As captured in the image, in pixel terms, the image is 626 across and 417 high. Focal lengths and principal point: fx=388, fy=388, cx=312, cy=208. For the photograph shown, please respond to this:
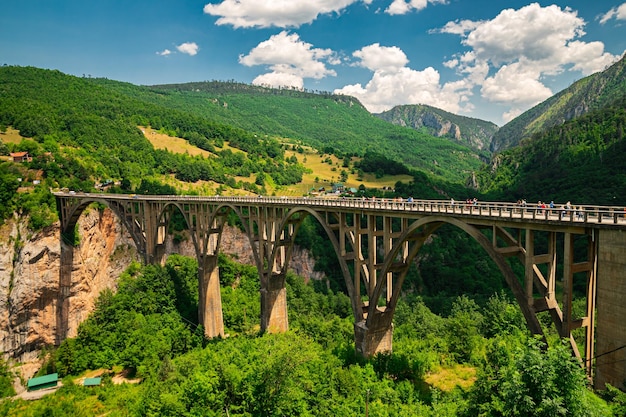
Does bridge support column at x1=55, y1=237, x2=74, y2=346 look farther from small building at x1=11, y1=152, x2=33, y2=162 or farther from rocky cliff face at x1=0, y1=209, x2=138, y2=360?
small building at x1=11, y1=152, x2=33, y2=162

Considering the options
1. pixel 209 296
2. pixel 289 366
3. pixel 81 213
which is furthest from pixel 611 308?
pixel 81 213

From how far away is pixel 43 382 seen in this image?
131ft

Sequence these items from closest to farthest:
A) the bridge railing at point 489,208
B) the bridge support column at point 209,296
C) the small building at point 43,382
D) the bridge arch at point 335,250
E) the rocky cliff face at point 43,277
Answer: the bridge railing at point 489,208 → the bridge arch at point 335,250 → the small building at point 43,382 → the bridge support column at point 209,296 → the rocky cliff face at point 43,277

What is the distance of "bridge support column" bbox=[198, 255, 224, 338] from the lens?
144 ft

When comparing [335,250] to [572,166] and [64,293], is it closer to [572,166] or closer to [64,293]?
[64,293]

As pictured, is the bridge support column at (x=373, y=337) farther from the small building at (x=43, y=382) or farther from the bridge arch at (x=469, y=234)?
the small building at (x=43, y=382)

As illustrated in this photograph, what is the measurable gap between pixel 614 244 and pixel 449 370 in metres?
17.7

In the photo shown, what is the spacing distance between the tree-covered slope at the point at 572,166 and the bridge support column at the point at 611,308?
74.2 m

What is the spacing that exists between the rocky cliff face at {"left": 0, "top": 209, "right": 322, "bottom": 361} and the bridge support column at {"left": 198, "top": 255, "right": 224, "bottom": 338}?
65.5ft

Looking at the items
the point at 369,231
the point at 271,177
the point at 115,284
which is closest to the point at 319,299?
the point at 115,284

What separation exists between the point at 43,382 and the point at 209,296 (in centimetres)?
1822

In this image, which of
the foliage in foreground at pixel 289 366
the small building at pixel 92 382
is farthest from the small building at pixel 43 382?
the small building at pixel 92 382

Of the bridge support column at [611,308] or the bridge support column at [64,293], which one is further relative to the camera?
the bridge support column at [64,293]

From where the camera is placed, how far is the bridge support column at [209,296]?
144 ft
